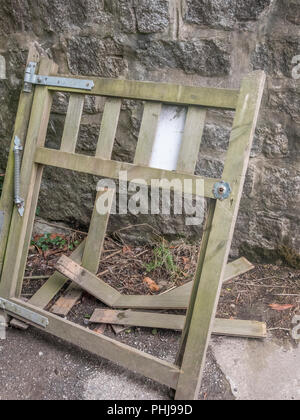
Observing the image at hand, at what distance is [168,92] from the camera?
1505 millimetres

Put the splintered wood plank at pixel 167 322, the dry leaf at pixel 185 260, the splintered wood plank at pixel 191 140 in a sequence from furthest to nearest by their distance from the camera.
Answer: the dry leaf at pixel 185 260, the splintered wood plank at pixel 167 322, the splintered wood plank at pixel 191 140

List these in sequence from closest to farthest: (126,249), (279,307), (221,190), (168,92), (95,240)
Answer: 1. (221,190)
2. (168,92)
3. (279,307)
4. (95,240)
5. (126,249)

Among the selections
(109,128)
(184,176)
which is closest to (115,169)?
(109,128)

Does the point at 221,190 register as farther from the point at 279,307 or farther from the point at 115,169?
the point at 279,307

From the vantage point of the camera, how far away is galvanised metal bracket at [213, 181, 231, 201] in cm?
137

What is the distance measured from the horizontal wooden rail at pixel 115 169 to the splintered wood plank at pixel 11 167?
15cm

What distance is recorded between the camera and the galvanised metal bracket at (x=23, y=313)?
1705 mm

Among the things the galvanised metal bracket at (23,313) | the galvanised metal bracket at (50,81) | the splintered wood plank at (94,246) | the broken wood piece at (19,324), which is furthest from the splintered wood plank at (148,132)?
the broken wood piece at (19,324)

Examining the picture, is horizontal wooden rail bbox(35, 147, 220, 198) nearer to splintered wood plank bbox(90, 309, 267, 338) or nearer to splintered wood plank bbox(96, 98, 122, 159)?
splintered wood plank bbox(96, 98, 122, 159)

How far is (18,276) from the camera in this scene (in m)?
1.87

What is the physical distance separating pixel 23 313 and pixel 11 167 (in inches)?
A: 28.1

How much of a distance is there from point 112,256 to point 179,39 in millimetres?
1368

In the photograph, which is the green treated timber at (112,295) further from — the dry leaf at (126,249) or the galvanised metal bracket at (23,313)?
the dry leaf at (126,249)
